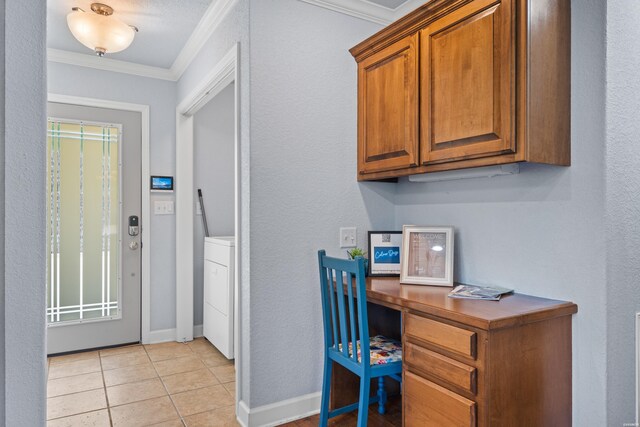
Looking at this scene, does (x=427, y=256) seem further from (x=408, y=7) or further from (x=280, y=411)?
(x=408, y=7)

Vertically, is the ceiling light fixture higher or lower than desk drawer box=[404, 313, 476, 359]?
higher

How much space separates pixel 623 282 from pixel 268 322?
1.67 m

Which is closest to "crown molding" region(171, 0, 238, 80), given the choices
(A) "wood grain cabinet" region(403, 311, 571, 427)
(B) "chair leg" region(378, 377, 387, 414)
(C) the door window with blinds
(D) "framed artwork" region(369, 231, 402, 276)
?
(C) the door window with blinds

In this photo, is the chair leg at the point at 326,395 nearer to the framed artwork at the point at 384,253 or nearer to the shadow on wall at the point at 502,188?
the framed artwork at the point at 384,253

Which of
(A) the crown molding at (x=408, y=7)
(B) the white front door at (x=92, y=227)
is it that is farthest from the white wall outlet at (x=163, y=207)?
(A) the crown molding at (x=408, y=7)

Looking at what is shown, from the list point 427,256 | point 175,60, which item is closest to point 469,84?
point 427,256

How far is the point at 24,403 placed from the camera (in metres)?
1.04

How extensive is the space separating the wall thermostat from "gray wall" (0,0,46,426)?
2668 mm

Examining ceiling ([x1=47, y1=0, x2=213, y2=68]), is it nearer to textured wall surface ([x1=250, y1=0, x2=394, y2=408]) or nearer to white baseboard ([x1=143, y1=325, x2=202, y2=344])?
textured wall surface ([x1=250, y1=0, x2=394, y2=408])

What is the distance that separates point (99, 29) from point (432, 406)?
2763 mm

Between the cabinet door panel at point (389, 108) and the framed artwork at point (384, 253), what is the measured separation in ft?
1.36

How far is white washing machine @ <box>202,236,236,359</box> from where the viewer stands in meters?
3.02

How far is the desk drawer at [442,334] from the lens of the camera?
146 centimetres

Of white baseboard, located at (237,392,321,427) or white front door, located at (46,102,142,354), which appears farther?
white front door, located at (46,102,142,354)
